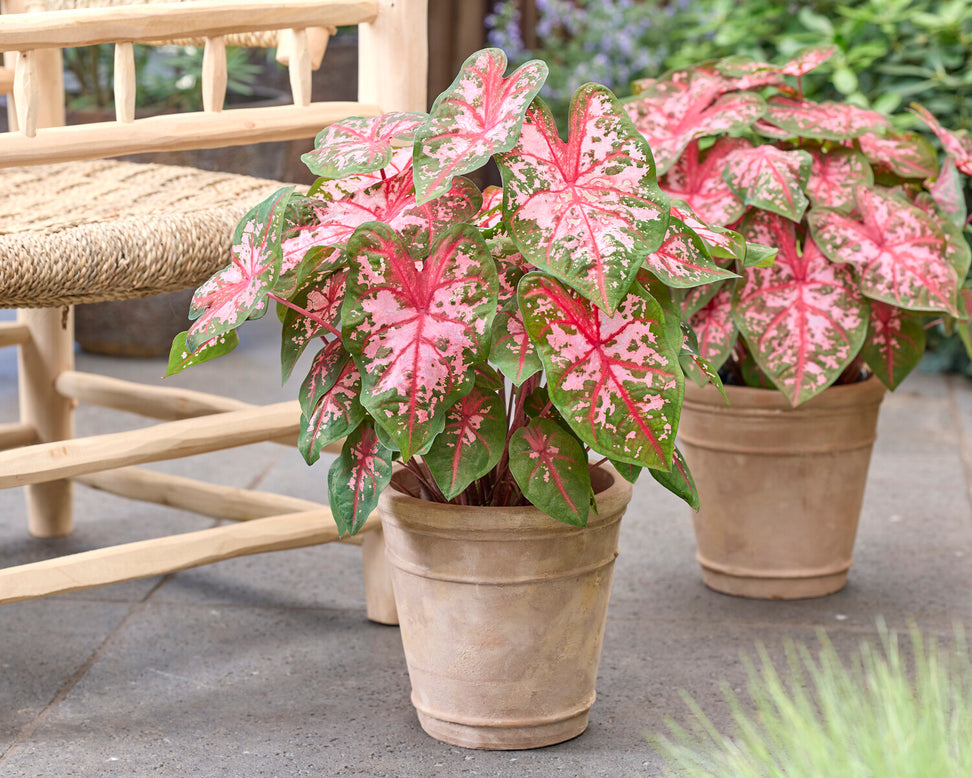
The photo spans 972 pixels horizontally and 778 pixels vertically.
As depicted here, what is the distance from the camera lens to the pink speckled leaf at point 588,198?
2.91 feet

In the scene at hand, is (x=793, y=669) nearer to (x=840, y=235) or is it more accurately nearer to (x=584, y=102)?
(x=840, y=235)

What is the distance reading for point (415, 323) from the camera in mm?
946

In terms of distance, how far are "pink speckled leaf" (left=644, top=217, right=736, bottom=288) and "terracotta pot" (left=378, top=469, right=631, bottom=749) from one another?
22 centimetres

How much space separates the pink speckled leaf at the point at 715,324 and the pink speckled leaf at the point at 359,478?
433 millimetres

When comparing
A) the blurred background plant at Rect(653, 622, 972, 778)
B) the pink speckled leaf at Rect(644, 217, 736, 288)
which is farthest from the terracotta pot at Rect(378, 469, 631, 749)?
the pink speckled leaf at Rect(644, 217, 736, 288)

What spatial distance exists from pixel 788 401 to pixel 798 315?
12 cm

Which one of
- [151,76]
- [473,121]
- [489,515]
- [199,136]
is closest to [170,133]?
[199,136]

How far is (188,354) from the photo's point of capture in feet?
3.28

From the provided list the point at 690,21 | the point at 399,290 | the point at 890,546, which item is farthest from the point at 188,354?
the point at 690,21

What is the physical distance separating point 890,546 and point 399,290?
985 mm

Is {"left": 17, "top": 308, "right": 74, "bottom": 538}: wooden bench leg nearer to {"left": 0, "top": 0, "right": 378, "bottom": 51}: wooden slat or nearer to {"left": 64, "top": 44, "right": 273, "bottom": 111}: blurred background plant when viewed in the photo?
{"left": 0, "top": 0, "right": 378, "bottom": 51}: wooden slat

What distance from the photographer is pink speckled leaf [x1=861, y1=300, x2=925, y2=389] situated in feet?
4.38

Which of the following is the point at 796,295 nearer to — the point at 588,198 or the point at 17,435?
the point at 588,198

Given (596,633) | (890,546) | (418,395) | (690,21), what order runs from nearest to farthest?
(418,395) < (596,633) < (890,546) < (690,21)
